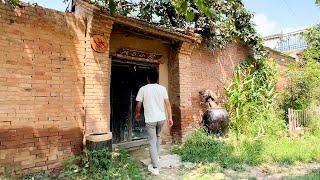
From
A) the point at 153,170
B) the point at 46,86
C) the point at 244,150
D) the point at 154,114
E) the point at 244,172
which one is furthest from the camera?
the point at 244,150

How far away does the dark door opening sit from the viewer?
26.8ft

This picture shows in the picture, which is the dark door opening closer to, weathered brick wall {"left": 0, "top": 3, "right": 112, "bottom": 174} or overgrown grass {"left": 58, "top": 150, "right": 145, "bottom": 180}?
weathered brick wall {"left": 0, "top": 3, "right": 112, "bottom": 174}

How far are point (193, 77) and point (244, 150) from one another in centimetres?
288

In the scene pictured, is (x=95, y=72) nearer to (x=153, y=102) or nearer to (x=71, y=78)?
(x=71, y=78)

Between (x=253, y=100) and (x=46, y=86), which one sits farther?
(x=253, y=100)

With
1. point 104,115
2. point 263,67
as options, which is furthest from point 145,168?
point 263,67

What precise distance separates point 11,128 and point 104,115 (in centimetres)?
199

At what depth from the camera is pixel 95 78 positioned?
6.86m

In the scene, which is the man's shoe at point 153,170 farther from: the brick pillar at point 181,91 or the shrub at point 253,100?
the shrub at point 253,100

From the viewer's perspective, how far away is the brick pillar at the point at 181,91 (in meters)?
9.19

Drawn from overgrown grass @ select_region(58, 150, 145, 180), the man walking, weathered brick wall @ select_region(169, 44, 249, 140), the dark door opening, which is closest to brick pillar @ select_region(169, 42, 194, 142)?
weathered brick wall @ select_region(169, 44, 249, 140)

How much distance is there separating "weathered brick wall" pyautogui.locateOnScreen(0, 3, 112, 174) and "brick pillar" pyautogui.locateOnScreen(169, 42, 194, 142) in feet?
8.90

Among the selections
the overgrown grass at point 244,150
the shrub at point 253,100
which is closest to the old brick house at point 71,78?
the overgrown grass at point 244,150

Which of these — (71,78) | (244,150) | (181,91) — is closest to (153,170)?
(71,78)
